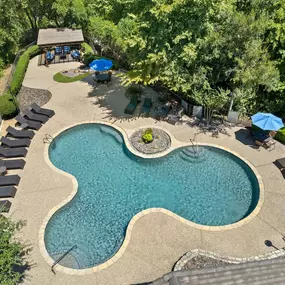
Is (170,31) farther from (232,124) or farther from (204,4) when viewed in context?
(232,124)

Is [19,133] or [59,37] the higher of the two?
[59,37]

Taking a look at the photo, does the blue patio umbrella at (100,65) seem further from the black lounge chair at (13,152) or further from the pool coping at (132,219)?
the black lounge chair at (13,152)

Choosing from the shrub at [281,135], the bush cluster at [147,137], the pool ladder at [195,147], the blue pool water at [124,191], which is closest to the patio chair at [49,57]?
the blue pool water at [124,191]

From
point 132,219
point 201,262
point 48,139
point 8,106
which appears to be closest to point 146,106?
point 48,139

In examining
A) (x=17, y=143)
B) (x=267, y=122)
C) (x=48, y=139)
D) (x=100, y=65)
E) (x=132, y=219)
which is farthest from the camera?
(x=100, y=65)

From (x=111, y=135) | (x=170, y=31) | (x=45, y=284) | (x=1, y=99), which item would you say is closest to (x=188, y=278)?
(x=45, y=284)

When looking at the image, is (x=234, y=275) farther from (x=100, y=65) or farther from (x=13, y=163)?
(x=100, y=65)
